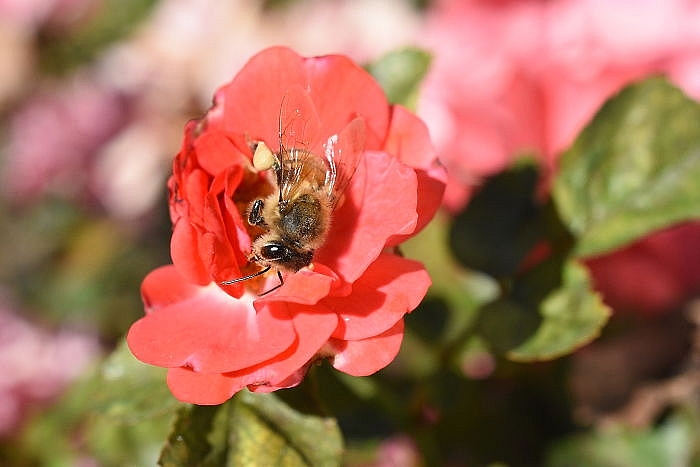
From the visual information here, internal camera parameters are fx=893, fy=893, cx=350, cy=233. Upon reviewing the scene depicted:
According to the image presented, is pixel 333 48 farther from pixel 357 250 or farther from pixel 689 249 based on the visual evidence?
pixel 357 250

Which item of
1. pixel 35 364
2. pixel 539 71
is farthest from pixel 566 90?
pixel 35 364

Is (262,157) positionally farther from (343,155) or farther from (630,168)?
(630,168)

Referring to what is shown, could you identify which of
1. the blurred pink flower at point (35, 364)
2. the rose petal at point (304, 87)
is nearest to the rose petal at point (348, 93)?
the rose petal at point (304, 87)

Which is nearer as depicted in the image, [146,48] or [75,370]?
[75,370]

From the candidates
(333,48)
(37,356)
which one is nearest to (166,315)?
(37,356)

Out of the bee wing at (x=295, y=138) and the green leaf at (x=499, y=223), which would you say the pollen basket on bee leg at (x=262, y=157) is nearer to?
the bee wing at (x=295, y=138)

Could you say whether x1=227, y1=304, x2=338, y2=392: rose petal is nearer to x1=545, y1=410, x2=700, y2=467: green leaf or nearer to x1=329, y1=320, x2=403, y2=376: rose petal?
x1=329, y1=320, x2=403, y2=376: rose petal
